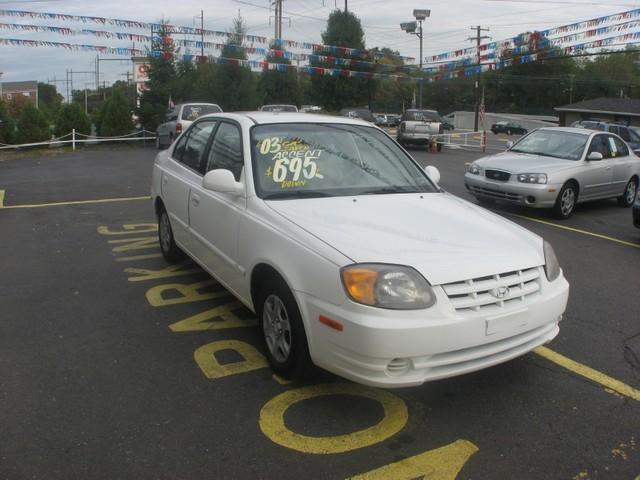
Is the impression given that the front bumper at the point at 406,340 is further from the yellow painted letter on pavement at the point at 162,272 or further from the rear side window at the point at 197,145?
the yellow painted letter on pavement at the point at 162,272

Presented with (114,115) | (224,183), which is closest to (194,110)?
(114,115)

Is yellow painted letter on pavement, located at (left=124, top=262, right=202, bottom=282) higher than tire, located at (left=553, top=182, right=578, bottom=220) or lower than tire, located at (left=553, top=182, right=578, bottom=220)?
lower

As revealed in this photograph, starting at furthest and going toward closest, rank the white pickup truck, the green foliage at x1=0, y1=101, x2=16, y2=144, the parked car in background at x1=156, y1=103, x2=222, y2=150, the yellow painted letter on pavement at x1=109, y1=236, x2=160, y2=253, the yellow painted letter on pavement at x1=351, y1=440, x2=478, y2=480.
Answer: the white pickup truck, the green foliage at x1=0, y1=101, x2=16, y2=144, the parked car in background at x1=156, y1=103, x2=222, y2=150, the yellow painted letter on pavement at x1=109, y1=236, x2=160, y2=253, the yellow painted letter on pavement at x1=351, y1=440, x2=478, y2=480

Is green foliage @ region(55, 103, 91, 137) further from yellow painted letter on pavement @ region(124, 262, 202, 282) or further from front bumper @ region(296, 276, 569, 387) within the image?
front bumper @ region(296, 276, 569, 387)

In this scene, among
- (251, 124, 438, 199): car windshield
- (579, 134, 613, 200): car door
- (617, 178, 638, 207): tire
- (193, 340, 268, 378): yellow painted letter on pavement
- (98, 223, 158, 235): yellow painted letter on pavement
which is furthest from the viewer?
(617, 178, 638, 207): tire

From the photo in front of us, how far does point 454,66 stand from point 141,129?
1595cm

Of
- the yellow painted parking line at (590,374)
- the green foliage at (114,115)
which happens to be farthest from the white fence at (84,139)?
the yellow painted parking line at (590,374)

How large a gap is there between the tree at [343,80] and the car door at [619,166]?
38.1 m

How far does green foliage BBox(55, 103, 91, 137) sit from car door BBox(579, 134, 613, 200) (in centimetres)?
2019

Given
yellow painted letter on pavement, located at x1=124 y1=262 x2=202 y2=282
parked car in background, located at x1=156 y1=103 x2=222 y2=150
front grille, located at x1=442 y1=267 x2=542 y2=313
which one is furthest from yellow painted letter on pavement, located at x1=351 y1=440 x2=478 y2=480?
parked car in background, located at x1=156 y1=103 x2=222 y2=150

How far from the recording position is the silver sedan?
9180mm

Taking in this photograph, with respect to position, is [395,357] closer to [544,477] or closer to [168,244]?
[544,477]

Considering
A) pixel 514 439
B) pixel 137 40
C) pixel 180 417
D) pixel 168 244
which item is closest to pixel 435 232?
pixel 514 439

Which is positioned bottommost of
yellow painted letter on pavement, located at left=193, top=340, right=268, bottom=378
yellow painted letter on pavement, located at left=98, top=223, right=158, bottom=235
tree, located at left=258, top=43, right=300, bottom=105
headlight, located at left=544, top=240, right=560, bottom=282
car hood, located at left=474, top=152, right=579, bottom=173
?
yellow painted letter on pavement, located at left=193, top=340, right=268, bottom=378
